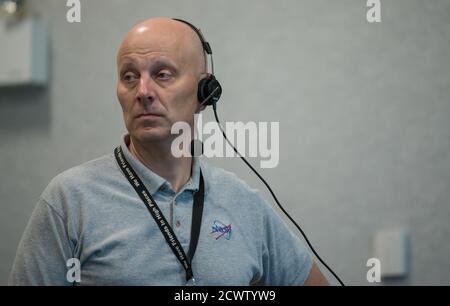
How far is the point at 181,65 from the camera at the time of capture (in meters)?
1.40

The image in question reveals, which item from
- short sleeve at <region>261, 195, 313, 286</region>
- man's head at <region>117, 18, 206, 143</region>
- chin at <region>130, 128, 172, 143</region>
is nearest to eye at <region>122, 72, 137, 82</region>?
man's head at <region>117, 18, 206, 143</region>

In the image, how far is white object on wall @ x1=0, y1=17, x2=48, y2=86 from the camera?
213 centimetres

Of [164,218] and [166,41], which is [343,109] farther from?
[164,218]

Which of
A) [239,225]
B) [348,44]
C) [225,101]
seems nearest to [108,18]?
[225,101]

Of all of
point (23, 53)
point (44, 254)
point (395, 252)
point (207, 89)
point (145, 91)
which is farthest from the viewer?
point (23, 53)

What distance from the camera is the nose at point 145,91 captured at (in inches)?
52.2

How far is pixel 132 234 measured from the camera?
126 cm

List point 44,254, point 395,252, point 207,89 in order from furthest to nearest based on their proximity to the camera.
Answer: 1. point 395,252
2. point 207,89
3. point 44,254

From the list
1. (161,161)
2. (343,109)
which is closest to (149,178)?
(161,161)

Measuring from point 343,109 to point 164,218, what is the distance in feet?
3.05

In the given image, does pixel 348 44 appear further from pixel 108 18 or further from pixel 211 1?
pixel 108 18

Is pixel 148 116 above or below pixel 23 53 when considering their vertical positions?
below

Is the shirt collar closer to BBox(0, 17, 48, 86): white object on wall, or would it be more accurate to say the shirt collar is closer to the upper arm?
the upper arm

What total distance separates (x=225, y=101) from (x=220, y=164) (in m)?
0.21
